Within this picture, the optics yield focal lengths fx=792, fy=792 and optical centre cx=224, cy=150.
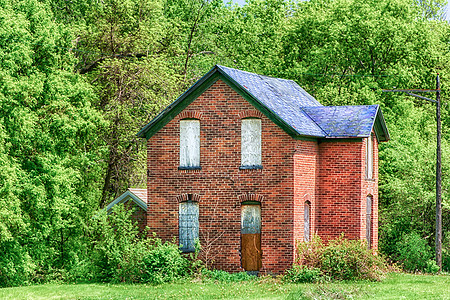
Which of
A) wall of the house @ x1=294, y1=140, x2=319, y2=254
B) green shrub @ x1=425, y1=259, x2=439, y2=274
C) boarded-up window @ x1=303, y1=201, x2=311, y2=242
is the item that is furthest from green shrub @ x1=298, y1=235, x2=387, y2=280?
green shrub @ x1=425, y1=259, x2=439, y2=274

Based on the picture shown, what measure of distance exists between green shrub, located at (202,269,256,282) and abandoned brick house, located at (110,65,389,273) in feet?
2.24

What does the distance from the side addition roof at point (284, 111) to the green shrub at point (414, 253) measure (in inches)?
348

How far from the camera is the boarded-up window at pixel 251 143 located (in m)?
30.5

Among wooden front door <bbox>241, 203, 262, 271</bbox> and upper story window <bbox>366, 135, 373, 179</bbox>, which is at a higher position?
upper story window <bbox>366, 135, 373, 179</bbox>

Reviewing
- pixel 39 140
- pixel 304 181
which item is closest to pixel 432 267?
pixel 304 181

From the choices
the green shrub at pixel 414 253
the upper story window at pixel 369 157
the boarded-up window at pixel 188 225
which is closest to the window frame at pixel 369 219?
the upper story window at pixel 369 157

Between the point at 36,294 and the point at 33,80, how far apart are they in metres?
10.4

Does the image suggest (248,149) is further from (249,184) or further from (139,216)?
(139,216)

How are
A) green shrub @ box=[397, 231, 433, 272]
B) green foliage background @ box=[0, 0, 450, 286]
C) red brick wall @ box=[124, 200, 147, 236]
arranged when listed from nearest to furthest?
red brick wall @ box=[124, 200, 147, 236], green foliage background @ box=[0, 0, 450, 286], green shrub @ box=[397, 231, 433, 272]

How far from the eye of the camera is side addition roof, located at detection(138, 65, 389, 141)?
30.3m

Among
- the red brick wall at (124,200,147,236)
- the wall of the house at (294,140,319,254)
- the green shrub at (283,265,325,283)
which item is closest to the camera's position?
the green shrub at (283,265,325,283)

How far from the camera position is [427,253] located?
3966 cm

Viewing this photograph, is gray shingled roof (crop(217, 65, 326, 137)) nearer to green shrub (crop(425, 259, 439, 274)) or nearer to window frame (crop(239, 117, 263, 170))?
window frame (crop(239, 117, 263, 170))

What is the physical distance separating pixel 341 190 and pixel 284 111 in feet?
13.1
